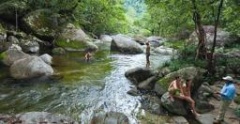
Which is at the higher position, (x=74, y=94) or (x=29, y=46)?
(x=29, y=46)

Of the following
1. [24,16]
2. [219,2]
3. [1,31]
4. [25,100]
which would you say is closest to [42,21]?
[24,16]

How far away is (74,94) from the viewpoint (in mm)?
16266

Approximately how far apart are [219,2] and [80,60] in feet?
45.6

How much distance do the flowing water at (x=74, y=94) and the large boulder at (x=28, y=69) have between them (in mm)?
601

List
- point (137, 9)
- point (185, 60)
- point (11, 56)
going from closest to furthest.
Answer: point (185, 60) < point (11, 56) < point (137, 9)

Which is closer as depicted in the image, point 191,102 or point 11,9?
point 191,102

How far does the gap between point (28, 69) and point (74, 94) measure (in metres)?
4.55

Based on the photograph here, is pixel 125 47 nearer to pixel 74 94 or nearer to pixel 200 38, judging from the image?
pixel 200 38

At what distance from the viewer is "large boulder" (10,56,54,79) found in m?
19.1

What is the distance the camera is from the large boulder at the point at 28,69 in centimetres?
1906

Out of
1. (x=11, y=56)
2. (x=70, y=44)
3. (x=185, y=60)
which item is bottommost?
(x=11, y=56)

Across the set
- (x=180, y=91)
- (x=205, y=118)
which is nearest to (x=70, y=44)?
(x=180, y=91)

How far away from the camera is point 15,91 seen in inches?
639

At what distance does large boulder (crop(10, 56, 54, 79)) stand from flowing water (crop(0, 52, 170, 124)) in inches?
23.7
